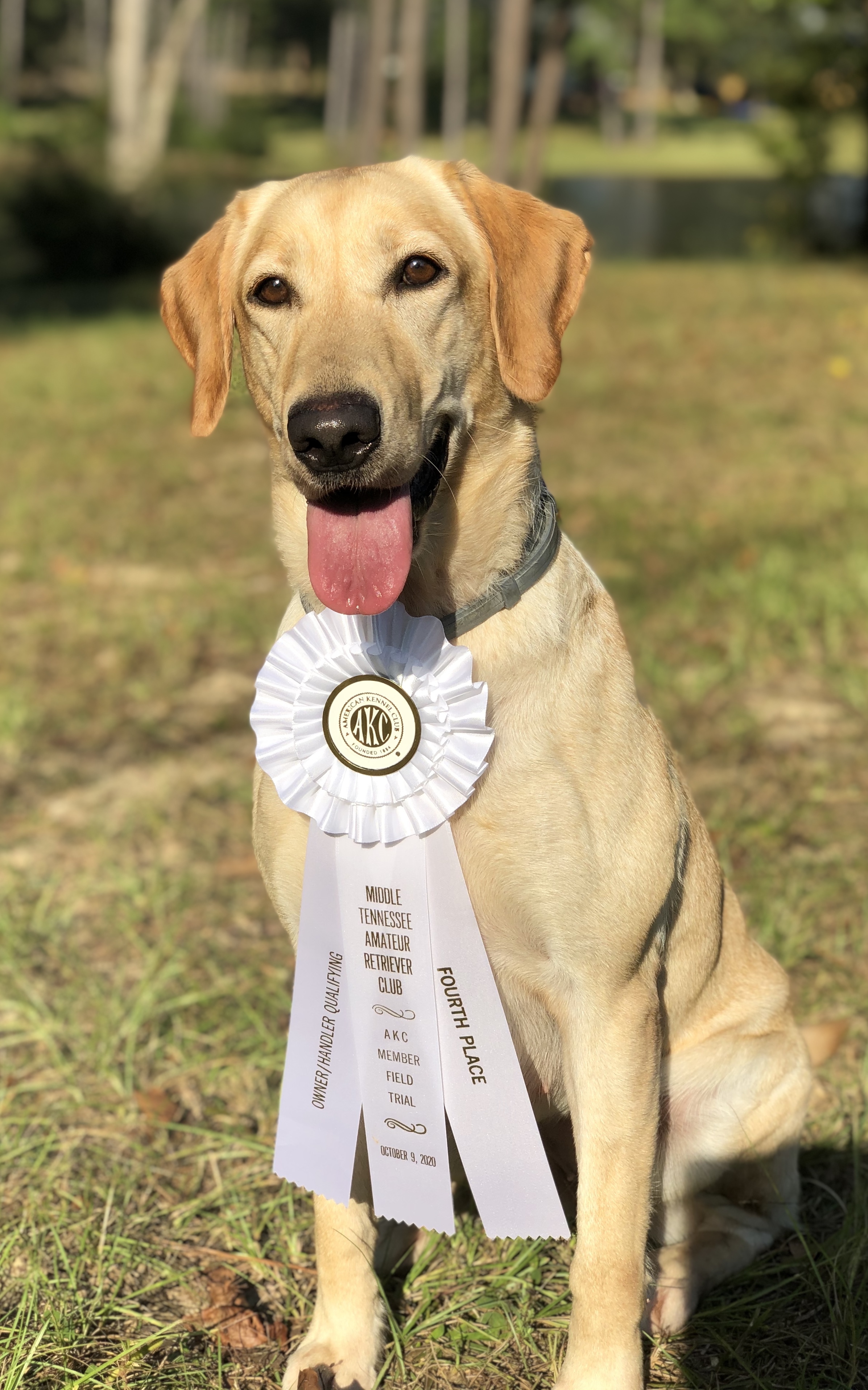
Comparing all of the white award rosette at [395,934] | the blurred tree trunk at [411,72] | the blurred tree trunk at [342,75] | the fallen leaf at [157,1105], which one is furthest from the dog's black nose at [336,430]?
the blurred tree trunk at [342,75]

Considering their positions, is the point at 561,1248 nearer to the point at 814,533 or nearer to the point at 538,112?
the point at 814,533

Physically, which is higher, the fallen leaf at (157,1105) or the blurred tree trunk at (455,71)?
the fallen leaf at (157,1105)

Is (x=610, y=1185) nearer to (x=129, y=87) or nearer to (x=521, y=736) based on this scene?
(x=521, y=736)

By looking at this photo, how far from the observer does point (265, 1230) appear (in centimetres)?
250

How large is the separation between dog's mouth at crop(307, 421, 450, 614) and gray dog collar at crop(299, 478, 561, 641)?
142 millimetres

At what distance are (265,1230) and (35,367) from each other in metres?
9.64

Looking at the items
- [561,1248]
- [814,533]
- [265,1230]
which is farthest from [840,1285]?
[814,533]

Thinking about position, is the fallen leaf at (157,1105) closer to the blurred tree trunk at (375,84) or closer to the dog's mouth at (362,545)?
the dog's mouth at (362,545)

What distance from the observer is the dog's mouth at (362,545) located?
1979 mm

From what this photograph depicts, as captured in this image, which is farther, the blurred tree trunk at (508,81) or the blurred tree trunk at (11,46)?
the blurred tree trunk at (11,46)

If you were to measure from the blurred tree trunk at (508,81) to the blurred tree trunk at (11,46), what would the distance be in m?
44.0

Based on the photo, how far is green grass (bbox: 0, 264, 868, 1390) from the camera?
223 cm

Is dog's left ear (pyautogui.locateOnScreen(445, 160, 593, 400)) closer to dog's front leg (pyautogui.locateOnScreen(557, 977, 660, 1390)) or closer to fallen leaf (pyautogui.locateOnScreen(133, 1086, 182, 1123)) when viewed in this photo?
dog's front leg (pyautogui.locateOnScreen(557, 977, 660, 1390))

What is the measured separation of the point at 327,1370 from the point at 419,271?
189cm
